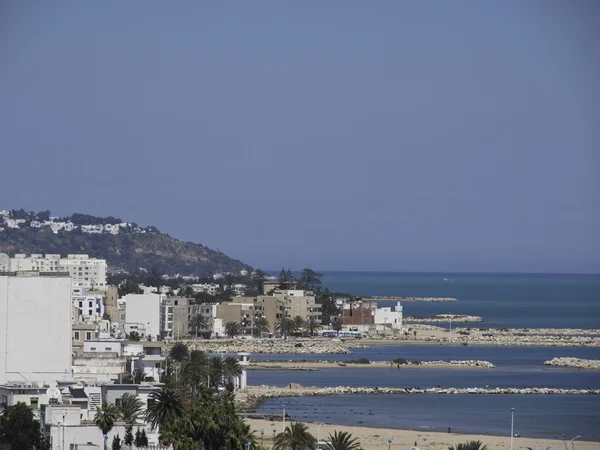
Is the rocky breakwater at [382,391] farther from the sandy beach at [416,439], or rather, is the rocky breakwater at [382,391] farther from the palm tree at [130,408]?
the palm tree at [130,408]

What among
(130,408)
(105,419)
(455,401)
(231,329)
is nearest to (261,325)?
(231,329)

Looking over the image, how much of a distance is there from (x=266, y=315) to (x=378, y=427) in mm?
78409

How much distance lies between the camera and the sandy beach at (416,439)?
56578 mm

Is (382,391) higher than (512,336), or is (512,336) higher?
(512,336)

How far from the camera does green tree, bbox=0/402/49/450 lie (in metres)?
40.4

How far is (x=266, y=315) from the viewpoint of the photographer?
464 ft

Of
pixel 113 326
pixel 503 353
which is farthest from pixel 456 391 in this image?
pixel 503 353

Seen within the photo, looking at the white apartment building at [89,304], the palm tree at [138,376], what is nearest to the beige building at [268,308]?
the white apartment building at [89,304]

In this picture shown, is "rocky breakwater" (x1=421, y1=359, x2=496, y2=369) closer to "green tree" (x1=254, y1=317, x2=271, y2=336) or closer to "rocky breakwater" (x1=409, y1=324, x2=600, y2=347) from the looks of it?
"rocky breakwater" (x1=409, y1=324, x2=600, y2=347)

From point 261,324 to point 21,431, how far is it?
9888cm

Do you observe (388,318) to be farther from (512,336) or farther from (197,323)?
(197,323)

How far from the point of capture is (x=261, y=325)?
5497 inches

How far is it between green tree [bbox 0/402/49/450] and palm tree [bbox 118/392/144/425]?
2.97 metres

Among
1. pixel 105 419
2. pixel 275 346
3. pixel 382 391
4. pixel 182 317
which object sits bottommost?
pixel 382 391
